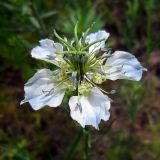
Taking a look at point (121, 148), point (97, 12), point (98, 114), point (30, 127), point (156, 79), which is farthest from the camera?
point (97, 12)

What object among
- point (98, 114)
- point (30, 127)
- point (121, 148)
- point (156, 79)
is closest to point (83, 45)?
point (98, 114)

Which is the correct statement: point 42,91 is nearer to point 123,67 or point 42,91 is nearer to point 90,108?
point 90,108

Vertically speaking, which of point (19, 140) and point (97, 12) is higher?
point (97, 12)

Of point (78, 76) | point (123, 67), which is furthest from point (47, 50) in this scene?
point (123, 67)

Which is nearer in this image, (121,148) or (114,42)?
(121,148)

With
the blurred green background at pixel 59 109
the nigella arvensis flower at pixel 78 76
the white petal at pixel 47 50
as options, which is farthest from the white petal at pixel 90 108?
the blurred green background at pixel 59 109

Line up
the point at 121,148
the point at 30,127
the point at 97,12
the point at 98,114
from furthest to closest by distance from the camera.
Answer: the point at 97,12 → the point at 30,127 → the point at 121,148 → the point at 98,114

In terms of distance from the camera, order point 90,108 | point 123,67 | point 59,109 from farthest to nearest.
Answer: point 59,109 < point 123,67 < point 90,108

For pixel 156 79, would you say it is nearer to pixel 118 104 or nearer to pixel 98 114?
pixel 118 104

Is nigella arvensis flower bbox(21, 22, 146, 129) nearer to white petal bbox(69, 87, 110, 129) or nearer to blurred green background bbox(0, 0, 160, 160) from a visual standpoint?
white petal bbox(69, 87, 110, 129)
